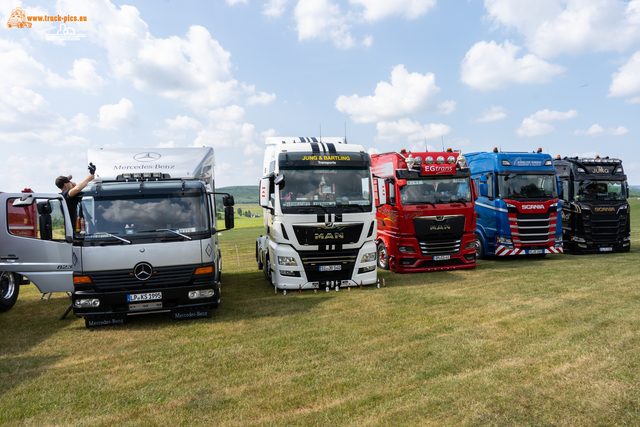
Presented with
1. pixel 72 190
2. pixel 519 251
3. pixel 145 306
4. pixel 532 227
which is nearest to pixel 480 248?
pixel 519 251

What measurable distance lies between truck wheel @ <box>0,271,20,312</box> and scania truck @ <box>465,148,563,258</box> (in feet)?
40.7

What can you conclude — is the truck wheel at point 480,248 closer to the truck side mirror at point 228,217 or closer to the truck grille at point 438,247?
the truck grille at point 438,247

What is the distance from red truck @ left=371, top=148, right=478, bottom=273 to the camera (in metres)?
11.0

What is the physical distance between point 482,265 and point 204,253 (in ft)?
28.5

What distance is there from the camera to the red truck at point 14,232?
8.27 meters

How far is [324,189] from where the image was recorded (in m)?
9.24

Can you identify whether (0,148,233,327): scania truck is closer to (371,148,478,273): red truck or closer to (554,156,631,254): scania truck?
(371,148,478,273): red truck

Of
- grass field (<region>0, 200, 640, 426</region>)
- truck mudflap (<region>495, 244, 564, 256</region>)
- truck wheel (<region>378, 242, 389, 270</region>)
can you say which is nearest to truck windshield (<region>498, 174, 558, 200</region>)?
truck mudflap (<region>495, 244, 564, 256</region>)

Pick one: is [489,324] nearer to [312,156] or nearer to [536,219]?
[312,156]

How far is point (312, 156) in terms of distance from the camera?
30.7 ft

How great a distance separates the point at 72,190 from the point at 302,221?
431cm

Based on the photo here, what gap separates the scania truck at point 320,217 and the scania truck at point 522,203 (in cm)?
530

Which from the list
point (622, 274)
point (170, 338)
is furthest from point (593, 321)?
point (170, 338)

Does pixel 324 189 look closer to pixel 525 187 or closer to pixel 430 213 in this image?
pixel 430 213
